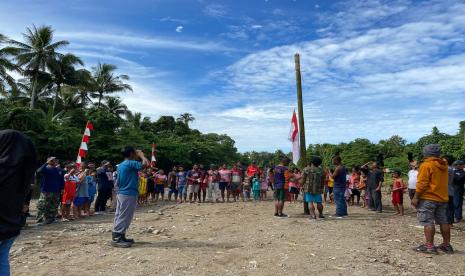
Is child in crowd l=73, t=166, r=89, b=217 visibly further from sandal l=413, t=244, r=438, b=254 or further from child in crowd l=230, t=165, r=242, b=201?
sandal l=413, t=244, r=438, b=254

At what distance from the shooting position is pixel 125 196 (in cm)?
682

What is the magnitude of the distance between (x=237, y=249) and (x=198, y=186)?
9.51 meters

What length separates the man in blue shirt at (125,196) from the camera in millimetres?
6738

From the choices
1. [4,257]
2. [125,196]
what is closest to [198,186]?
[125,196]

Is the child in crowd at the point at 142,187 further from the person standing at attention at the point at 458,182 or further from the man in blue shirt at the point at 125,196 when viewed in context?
the person standing at attention at the point at 458,182

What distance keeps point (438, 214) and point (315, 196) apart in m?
4.03

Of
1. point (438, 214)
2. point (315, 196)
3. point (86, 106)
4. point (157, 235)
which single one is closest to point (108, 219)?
point (157, 235)

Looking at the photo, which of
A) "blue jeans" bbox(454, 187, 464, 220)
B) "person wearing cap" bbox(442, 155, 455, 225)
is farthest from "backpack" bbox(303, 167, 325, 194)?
"blue jeans" bbox(454, 187, 464, 220)

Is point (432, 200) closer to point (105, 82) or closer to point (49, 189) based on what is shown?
point (49, 189)

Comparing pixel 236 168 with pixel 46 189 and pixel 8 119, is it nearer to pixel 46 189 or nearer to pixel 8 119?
pixel 46 189

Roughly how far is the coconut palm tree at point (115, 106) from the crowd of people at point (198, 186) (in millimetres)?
29863

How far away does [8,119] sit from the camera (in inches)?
926

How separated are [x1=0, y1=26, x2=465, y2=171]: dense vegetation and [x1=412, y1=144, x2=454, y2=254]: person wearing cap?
14.7m

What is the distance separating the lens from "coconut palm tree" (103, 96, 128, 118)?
44344 millimetres
